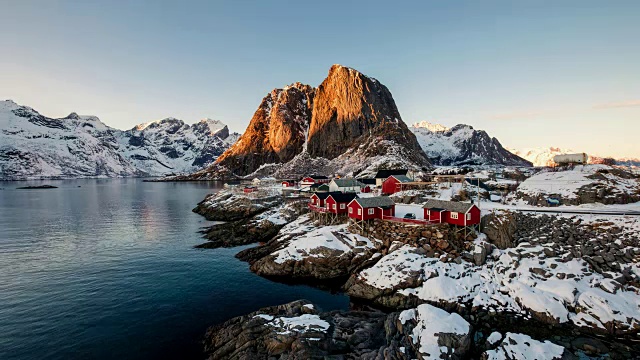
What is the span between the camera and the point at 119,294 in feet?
113

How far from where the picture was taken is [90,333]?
85.4 feet

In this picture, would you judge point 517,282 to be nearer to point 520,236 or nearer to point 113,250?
point 520,236

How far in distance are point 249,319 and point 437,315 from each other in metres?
16.4

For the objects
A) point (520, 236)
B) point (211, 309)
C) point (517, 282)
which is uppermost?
point (520, 236)

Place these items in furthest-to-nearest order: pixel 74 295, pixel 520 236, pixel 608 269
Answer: pixel 520 236 < pixel 74 295 < pixel 608 269

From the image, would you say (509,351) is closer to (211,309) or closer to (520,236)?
(520,236)

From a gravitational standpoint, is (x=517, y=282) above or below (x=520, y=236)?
below

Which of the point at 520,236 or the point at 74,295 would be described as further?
the point at 520,236

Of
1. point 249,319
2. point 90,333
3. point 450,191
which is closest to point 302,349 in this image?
point 249,319

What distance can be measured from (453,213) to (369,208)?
41.8 feet

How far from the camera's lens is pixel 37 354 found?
75.6 feet

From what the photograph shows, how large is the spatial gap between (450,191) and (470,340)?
4917 cm

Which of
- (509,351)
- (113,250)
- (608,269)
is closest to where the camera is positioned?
(509,351)

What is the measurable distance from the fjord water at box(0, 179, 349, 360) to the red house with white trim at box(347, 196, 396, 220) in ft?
51.9
